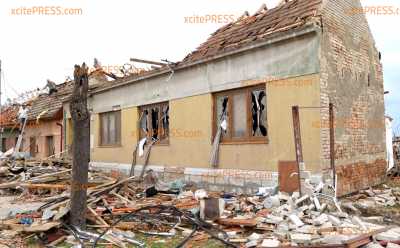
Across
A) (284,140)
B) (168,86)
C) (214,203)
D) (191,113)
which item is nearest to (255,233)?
(214,203)

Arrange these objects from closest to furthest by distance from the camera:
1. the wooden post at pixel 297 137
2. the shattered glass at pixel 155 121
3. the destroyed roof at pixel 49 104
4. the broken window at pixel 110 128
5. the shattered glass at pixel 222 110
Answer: the wooden post at pixel 297 137 → the shattered glass at pixel 222 110 → the shattered glass at pixel 155 121 → the broken window at pixel 110 128 → the destroyed roof at pixel 49 104

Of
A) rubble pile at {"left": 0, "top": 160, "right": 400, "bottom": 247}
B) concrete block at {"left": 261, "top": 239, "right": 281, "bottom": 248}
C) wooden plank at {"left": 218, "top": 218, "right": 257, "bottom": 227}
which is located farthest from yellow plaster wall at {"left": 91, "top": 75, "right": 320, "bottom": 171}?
concrete block at {"left": 261, "top": 239, "right": 281, "bottom": 248}

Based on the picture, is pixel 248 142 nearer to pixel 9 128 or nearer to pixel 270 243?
pixel 270 243

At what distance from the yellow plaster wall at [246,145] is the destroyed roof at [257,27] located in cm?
133

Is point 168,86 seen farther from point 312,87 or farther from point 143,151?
point 312,87

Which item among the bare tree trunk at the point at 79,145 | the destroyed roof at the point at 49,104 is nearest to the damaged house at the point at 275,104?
the bare tree trunk at the point at 79,145

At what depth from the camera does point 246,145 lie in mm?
10383

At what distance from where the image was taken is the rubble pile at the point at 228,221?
6469 mm

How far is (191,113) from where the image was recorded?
12.2 meters

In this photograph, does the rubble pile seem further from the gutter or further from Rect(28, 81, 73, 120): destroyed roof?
Rect(28, 81, 73, 120): destroyed roof

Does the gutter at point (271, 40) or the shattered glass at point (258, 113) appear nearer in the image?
the gutter at point (271, 40)

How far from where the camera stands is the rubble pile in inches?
255

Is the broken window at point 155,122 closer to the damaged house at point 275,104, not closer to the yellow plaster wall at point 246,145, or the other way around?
the damaged house at point 275,104

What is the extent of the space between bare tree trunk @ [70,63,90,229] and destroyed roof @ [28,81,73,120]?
14.6 m
